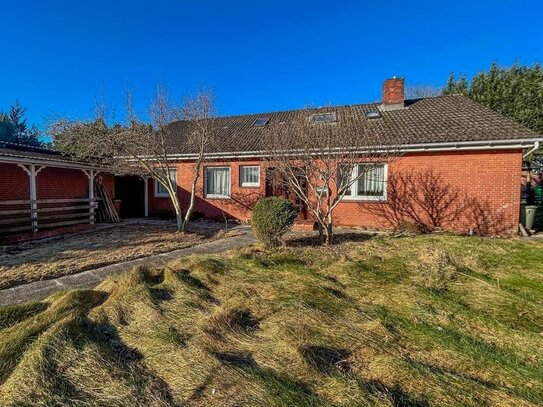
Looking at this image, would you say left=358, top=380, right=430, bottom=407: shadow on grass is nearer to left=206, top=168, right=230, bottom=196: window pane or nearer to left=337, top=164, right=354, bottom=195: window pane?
left=337, top=164, right=354, bottom=195: window pane

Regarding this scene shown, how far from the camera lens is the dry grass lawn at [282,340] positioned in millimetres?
2367

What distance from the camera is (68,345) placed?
2973 millimetres

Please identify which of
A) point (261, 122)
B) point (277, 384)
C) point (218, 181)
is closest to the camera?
point (277, 384)

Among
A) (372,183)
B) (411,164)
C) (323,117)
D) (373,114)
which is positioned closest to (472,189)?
(411,164)

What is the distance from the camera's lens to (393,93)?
13.6 metres

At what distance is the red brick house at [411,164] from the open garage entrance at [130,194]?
423mm

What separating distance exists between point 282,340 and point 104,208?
1231 cm

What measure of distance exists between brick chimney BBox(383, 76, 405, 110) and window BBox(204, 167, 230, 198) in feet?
25.5

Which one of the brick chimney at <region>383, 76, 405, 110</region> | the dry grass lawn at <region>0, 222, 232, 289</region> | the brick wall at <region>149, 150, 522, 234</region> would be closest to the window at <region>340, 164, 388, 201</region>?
the brick wall at <region>149, 150, 522, 234</region>

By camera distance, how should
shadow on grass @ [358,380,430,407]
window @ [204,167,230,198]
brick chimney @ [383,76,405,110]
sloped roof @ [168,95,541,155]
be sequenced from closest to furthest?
shadow on grass @ [358,380,430,407], sloped roof @ [168,95,541,155], brick chimney @ [383,76,405,110], window @ [204,167,230,198]

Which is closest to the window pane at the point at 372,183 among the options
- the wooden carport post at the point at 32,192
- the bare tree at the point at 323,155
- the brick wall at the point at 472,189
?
the brick wall at the point at 472,189

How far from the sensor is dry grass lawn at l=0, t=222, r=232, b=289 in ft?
19.2

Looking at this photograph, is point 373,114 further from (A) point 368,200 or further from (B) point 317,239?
(B) point 317,239

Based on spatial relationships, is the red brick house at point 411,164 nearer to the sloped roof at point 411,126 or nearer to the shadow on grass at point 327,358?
the sloped roof at point 411,126
